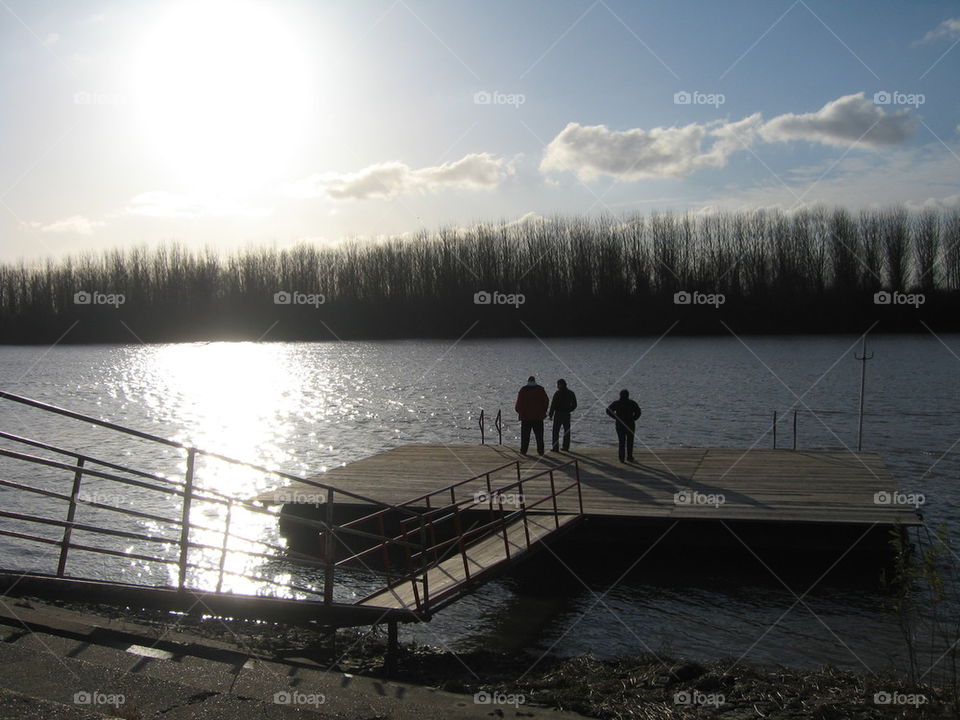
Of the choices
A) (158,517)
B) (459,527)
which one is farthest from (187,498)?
(459,527)

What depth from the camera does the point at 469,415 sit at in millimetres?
42031

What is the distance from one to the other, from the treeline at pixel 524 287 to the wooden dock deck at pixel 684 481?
76.0 meters

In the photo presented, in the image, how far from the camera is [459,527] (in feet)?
37.4

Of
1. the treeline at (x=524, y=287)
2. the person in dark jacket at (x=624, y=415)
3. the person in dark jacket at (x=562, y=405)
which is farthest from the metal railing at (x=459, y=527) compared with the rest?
the treeline at (x=524, y=287)

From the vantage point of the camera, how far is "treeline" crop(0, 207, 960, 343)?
10344 centimetres

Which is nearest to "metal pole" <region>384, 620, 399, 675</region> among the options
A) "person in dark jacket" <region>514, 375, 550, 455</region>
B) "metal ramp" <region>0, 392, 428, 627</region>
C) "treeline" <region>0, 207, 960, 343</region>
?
"metal ramp" <region>0, 392, 428, 627</region>

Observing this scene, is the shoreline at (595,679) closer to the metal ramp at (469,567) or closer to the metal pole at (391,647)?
→ the metal pole at (391,647)

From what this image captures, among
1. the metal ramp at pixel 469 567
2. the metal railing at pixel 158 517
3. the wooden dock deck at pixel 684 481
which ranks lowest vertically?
the metal ramp at pixel 469 567

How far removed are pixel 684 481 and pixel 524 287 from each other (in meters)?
96.3

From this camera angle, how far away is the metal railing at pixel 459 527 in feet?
34.3

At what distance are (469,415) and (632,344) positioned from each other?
57.3m

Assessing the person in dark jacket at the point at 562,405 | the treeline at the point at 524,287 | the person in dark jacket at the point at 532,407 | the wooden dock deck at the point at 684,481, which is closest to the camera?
the wooden dock deck at the point at 684,481

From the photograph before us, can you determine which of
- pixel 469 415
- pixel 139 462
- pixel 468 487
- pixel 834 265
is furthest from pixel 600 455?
pixel 834 265

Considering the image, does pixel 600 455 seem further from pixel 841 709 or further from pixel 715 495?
pixel 841 709
